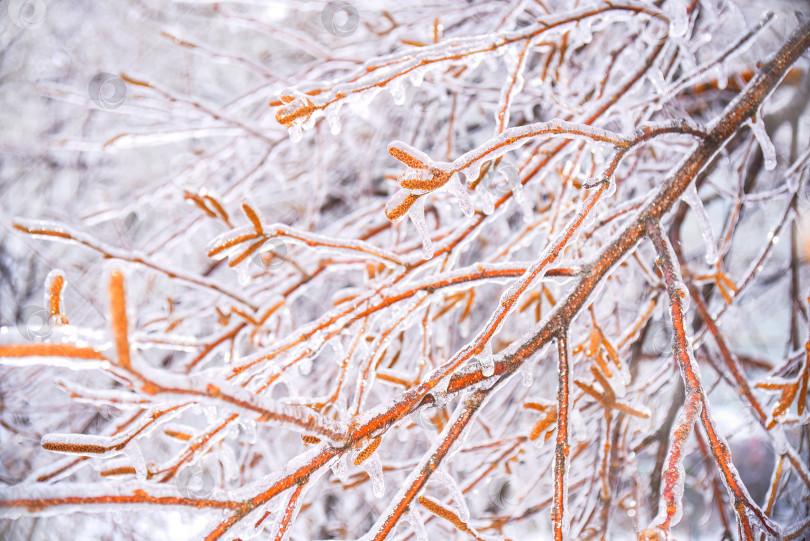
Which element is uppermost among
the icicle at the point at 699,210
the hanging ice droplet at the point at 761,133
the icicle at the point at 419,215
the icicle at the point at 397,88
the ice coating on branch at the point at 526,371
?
the hanging ice droplet at the point at 761,133

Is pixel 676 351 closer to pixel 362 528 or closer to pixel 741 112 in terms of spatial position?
pixel 741 112

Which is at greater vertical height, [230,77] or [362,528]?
[230,77]

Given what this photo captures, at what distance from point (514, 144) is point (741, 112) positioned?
2.42 ft

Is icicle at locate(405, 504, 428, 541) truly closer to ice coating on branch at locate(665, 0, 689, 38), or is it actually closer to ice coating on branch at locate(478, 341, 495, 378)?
ice coating on branch at locate(478, 341, 495, 378)

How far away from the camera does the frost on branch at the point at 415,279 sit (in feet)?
2.39

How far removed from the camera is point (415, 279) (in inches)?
65.2

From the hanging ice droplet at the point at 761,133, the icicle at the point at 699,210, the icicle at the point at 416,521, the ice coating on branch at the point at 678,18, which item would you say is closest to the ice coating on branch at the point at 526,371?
the icicle at the point at 416,521

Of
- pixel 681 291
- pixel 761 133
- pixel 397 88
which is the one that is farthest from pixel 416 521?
pixel 761 133

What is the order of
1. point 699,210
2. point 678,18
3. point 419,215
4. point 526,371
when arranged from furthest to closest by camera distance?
point 678,18 < point 699,210 < point 526,371 < point 419,215

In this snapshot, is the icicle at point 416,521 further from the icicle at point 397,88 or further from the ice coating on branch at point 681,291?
the icicle at point 397,88

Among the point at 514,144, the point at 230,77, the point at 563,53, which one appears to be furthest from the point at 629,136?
the point at 230,77

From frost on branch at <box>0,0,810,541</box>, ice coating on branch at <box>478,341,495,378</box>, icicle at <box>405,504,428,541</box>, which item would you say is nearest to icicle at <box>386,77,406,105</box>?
frost on branch at <box>0,0,810,541</box>

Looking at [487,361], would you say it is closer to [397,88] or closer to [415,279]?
[397,88]

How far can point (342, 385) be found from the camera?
3.44ft
